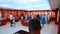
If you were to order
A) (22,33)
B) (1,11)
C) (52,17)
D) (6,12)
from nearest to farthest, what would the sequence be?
1. (22,33)
2. (1,11)
3. (6,12)
4. (52,17)

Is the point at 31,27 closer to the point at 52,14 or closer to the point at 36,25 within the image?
the point at 36,25

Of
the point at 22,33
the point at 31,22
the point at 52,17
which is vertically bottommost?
the point at 52,17

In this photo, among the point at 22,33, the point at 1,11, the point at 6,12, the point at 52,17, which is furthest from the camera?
the point at 52,17

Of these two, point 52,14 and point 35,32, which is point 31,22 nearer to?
point 35,32

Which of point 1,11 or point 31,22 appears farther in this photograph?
point 1,11

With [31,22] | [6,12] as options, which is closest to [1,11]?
[6,12]

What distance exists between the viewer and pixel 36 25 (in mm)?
1762

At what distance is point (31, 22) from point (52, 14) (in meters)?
26.9

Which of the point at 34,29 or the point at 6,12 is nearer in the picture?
the point at 34,29

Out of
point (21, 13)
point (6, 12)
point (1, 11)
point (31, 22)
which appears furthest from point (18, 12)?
point (31, 22)

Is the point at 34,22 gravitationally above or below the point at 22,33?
above

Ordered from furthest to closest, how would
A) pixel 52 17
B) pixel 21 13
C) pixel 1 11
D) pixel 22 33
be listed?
pixel 21 13 → pixel 52 17 → pixel 1 11 → pixel 22 33

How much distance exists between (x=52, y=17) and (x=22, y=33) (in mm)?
26344

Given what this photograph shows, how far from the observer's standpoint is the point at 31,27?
1.76m
